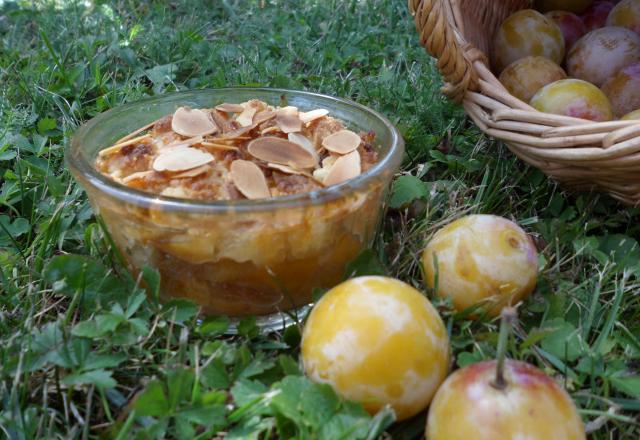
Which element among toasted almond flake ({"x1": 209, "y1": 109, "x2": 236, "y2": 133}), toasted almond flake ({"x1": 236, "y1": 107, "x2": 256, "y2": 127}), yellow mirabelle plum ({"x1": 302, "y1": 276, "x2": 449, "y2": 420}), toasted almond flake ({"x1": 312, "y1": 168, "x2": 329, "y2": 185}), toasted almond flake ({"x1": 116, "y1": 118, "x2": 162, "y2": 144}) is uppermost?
toasted almond flake ({"x1": 236, "y1": 107, "x2": 256, "y2": 127})

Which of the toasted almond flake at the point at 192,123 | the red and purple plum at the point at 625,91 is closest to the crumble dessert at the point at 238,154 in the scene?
the toasted almond flake at the point at 192,123

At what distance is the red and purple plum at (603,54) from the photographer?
1.47 m

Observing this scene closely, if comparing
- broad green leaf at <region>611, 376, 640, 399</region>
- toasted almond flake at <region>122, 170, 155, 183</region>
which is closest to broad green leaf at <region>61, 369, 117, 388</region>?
toasted almond flake at <region>122, 170, 155, 183</region>

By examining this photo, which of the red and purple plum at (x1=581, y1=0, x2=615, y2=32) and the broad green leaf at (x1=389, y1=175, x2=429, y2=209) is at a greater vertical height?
the red and purple plum at (x1=581, y1=0, x2=615, y2=32)

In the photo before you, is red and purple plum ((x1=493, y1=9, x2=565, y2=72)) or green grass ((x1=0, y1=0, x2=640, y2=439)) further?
red and purple plum ((x1=493, y1=9, x2=565, y2=72))

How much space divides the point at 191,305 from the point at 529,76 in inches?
33.8

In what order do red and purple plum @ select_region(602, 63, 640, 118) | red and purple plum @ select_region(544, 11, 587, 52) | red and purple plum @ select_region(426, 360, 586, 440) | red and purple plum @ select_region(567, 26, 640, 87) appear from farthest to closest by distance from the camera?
1. red and purple plum @ select_region(544, 11, 587, 52)
2. red and purple plum @ select_region(567, 26, 640, 87)
3. red and purple plum @ select_region(602, 63, 640, 118)
4. red and purple plum @ select_region(426, 360, 586, 440)

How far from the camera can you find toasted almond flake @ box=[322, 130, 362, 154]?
108 centimetres

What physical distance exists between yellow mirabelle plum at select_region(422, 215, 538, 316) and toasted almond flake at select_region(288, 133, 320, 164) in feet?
0.77

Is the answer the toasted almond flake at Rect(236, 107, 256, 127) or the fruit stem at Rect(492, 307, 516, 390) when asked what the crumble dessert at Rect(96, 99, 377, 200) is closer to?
the toasted almond flake at Rect(236, 107, 256, 127)

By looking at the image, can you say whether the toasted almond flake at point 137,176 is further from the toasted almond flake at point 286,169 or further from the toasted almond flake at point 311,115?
the toasted almond flake at point 311,115

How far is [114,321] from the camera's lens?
2.93ft

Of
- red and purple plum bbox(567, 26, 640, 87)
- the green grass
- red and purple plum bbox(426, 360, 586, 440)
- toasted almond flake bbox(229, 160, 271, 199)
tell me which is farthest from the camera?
red and purple plum bbox(567, 26, 640, 87)

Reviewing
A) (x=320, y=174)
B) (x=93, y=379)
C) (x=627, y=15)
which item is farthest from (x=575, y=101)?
(x=93, y=379)
